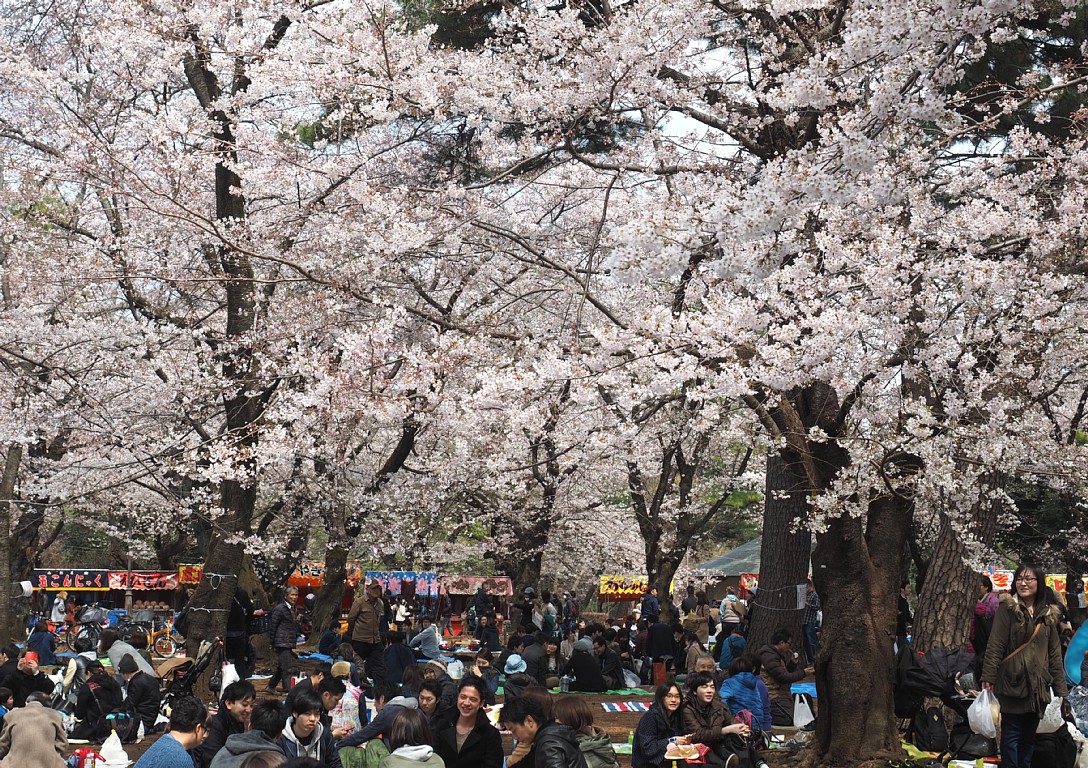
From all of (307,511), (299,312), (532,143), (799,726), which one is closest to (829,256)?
(532,143)

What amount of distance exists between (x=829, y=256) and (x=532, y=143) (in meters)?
3.58

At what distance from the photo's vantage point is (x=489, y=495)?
20344 millimetres

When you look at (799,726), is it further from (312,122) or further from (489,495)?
(489,495)

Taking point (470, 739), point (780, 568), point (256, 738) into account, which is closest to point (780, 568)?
point (780, 568)

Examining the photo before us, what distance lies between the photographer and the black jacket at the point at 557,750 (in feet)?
15.6

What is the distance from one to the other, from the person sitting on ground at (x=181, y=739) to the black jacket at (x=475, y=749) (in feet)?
4.02

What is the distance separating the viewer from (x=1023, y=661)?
20.1 ft

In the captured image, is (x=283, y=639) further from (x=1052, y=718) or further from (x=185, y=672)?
(x=1052, y=718)

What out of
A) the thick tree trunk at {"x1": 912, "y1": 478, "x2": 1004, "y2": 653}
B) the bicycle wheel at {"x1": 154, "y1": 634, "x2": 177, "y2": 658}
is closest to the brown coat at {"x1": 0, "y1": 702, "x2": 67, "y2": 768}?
the thick tree trunk at {"x1": 912, "y1": 478, "x2": 1004, "y2": 653}

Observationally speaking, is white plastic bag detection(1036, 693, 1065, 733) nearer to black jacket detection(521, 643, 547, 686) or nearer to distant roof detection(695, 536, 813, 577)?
black jacket detection(521, 643, 547, 686)

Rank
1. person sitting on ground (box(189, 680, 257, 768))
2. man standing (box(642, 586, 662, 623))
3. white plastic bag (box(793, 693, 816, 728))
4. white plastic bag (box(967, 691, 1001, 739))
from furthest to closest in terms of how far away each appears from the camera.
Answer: man standing (box(642, 586, 662, 623))
white plastic bag (box(793, 693, 816, 728))
white plastic bag (box(967, 691, 1001, 739))
person sitting on ground (box(189, 680, 257, 768))

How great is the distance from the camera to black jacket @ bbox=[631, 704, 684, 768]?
6.19 m

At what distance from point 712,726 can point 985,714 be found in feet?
6.02

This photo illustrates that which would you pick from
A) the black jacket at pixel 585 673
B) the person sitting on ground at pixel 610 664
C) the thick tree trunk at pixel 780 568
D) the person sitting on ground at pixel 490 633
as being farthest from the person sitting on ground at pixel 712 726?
the person sitting on ground at pixel 490 633
